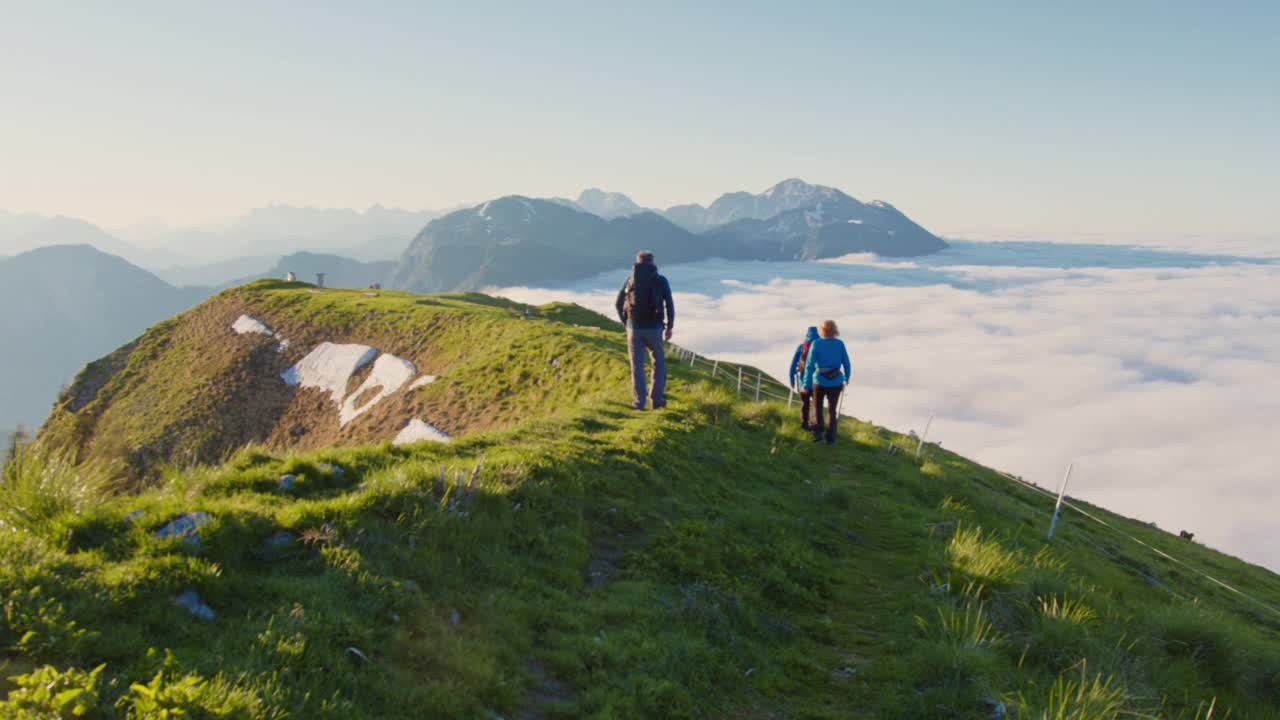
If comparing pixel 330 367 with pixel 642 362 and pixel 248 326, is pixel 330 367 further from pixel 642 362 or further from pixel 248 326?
pixel 642 362

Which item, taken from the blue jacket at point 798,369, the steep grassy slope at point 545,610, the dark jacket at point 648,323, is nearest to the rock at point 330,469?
the steep grassy slope at point 545,610

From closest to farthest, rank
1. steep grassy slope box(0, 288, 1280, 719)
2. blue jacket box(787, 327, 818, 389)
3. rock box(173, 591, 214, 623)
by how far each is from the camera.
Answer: steep grassy slope box(0, 288, 1280, 719)
rock box(173, 591, 214, 623)
blue jacket box(787, 327, 818, 389)

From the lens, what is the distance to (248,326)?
46750 mm

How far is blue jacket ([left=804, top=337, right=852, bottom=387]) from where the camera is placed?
16.4 m

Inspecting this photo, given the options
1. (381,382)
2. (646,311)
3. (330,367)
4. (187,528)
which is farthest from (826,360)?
(330,367)

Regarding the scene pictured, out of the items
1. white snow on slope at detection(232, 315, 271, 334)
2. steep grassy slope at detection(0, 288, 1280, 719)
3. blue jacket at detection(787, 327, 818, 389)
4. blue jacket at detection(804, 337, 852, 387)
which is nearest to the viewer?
steep grassy slope at detection(0, 288, 1280, 719)

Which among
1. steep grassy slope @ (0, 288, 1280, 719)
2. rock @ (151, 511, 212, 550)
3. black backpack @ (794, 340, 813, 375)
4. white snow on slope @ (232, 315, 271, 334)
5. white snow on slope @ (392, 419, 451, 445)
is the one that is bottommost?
white snow on slope @ (392, 419, 451, 445)

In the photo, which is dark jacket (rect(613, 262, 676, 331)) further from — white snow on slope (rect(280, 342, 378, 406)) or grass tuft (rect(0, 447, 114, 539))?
white snow on slope (rect(280, 342, 378, 406))

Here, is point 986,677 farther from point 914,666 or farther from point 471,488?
point 471,488

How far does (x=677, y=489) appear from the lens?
38.4 feet

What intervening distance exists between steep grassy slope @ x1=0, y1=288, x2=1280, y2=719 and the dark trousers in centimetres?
545

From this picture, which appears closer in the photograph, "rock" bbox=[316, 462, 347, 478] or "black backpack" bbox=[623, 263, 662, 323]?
"rock" bbox=[316, 462, 347, 478]

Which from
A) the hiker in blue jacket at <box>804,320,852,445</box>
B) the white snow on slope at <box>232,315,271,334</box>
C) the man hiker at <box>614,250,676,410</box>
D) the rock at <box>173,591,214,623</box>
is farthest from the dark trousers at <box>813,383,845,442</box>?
the white snow on slope at <box>232,315,271,334</box>

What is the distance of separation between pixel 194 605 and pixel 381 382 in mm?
32153
